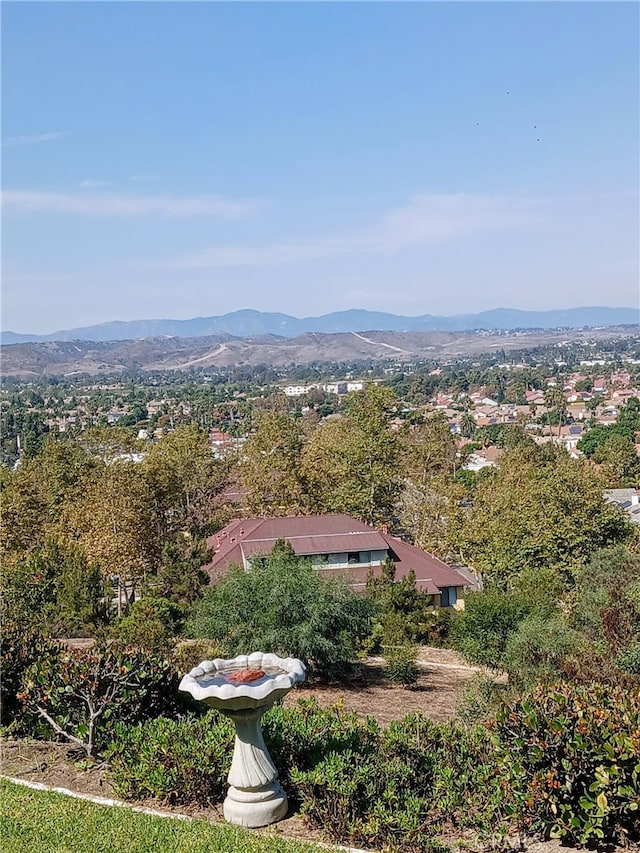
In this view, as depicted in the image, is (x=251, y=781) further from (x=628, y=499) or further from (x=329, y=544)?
(x=628, y=499)

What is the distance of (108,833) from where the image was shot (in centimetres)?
626

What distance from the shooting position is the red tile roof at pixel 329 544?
983 inches

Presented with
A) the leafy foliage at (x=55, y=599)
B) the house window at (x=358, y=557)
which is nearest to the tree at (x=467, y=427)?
the house window at (x=358, y=557)

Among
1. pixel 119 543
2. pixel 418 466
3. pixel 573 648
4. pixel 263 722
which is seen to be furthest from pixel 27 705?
pixel 418 466

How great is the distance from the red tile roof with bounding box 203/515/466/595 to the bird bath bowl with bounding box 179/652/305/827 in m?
17.0

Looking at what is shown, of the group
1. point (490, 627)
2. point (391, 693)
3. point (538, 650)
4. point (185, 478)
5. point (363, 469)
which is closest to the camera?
point (538, 650)

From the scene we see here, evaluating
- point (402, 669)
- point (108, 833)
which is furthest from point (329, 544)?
point (108, 833)

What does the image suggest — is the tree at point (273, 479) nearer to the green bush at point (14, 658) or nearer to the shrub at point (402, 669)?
the shrub at point (402, 669)

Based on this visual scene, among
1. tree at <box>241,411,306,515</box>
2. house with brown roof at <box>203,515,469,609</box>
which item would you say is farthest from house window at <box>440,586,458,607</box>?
tree at <box>241,411,306,515</box>

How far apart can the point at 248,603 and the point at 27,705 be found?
5.39 metres

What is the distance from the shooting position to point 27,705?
8461 millimetres

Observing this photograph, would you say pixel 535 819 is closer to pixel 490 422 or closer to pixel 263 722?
pixel 263 722

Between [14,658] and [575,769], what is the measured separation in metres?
6.03

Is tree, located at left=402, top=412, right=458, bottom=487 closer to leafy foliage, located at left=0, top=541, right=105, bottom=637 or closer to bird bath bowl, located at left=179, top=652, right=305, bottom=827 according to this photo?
leafy foliage, located at left=0, top=541, right=105, bottom=637
